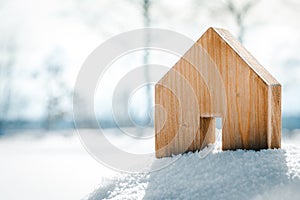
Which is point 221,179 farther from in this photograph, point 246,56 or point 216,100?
point 246,56

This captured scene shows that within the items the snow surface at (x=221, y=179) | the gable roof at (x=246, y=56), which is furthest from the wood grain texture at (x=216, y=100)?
the snow surface at (x=221, y=179)

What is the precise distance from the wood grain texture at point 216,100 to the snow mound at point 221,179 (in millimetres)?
207

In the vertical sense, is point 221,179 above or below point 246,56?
below

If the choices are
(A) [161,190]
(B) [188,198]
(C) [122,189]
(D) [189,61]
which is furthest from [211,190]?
(D) [189,61]

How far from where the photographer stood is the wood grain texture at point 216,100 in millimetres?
4602

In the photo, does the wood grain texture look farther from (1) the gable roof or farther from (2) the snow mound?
(2) the snow mound

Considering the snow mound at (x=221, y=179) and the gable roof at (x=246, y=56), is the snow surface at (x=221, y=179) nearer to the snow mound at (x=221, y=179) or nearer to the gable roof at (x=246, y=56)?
the snow mound at (x=221, y=179)

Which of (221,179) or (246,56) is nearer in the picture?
(221,179)

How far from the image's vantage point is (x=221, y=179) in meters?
4.17

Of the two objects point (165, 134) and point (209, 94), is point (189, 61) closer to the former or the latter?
point (209, 94)

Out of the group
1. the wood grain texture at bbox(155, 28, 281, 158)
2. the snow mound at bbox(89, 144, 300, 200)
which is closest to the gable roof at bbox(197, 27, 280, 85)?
the wood grain texture at bbox(155, 28, 281, 158)

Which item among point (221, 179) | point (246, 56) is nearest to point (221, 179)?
point (221, 179)

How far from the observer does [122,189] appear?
464 cm

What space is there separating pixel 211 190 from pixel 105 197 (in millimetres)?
1195
